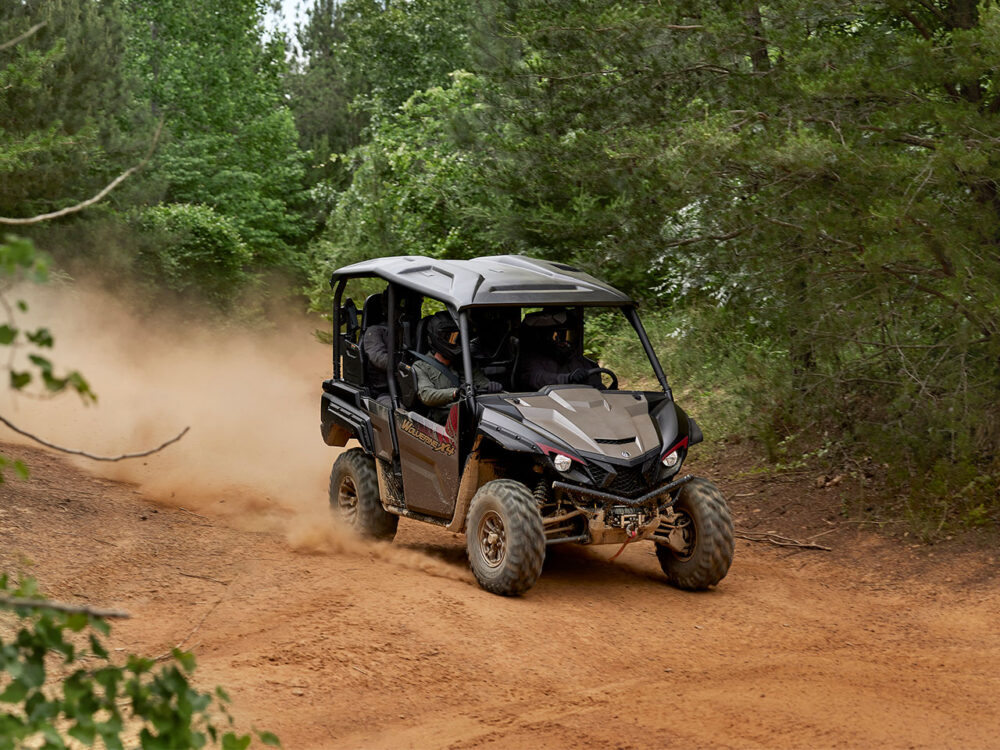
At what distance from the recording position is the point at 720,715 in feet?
19.4

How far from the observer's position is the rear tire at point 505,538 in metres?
7.80

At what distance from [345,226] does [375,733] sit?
18910mm

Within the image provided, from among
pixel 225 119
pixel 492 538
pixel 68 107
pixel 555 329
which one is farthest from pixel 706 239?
pixel 225 119

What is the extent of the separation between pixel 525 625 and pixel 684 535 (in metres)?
1.79

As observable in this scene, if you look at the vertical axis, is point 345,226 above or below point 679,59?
below

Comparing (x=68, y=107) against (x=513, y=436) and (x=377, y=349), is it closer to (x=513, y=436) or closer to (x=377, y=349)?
(x=377, y=349)

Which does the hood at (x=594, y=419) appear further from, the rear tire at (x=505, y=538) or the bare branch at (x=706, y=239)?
the bare branch at (x=706, y=239)

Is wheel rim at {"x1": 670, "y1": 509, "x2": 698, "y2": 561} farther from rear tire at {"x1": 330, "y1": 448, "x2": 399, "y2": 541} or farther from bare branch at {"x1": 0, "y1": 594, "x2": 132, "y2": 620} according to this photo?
bare branch at {"x1": 0, "y1": 594, "x2": 132, "y2": 620}

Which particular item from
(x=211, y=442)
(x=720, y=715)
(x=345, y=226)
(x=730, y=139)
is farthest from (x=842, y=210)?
(x=345, y=226)

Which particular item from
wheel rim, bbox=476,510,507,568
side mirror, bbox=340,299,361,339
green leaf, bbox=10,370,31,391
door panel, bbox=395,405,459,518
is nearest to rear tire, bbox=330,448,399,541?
door panel, bbox=395,405,459,518

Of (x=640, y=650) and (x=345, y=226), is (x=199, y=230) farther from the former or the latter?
(x=640, y=650)

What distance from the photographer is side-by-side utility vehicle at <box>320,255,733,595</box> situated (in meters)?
8.07

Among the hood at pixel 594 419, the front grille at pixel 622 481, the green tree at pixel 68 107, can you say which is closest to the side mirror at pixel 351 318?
the hood at pixel 594 419

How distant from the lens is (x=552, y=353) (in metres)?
9.55
